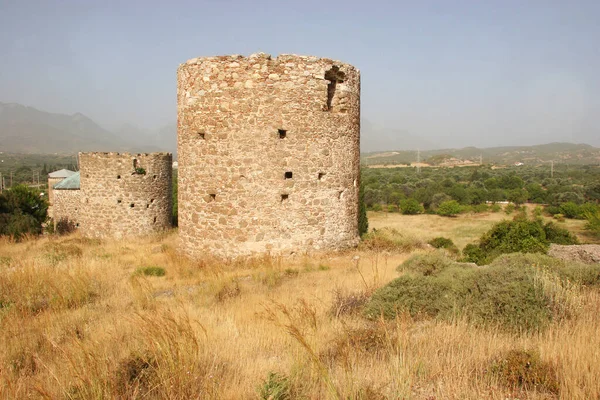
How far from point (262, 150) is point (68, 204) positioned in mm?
12615

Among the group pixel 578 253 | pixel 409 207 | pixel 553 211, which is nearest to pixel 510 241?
pixel 578 253

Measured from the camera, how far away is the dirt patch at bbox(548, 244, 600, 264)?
835 centimetres

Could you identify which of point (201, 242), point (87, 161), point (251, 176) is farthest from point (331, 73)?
point (87, 161)

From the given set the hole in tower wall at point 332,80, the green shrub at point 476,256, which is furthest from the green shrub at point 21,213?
the green shrub at point 476,256

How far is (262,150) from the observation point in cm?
802

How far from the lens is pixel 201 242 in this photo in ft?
28.1

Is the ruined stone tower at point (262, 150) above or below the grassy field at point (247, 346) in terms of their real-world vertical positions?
above

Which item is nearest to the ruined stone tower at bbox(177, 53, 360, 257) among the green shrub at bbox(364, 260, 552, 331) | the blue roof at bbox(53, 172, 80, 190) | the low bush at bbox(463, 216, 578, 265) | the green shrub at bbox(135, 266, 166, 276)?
the green shrub at bbox(135, 266, 166, 276)

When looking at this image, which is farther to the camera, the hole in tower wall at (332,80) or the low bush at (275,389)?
the hole in tower wall at (332,80)

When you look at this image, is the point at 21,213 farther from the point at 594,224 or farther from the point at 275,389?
the point at 594,224

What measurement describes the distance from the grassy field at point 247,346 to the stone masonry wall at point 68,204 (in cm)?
1111

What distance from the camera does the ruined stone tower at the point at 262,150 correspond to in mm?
7977

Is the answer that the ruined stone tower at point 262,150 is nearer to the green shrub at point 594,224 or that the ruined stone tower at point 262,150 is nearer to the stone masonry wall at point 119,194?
the stone masonry wall at point 119,194

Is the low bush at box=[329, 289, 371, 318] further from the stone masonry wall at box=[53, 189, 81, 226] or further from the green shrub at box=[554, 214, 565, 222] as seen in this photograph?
the green shrub at box=[554, 214, 565, 222]
